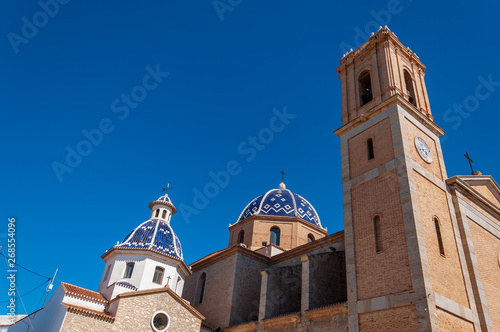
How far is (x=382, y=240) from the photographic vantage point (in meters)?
12.5

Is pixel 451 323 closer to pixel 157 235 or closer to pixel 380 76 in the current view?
pixel 380 76

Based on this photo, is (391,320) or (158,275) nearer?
(391,320)

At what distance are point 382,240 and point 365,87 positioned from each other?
8.24 meters

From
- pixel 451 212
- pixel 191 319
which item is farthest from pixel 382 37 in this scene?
pixel 191 319

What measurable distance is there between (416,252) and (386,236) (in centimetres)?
124

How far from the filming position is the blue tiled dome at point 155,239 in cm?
1761

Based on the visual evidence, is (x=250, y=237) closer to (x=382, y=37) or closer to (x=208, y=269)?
(x=208, y=269)

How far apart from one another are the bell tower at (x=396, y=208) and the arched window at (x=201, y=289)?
8954 millimetres

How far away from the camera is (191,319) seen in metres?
15.2

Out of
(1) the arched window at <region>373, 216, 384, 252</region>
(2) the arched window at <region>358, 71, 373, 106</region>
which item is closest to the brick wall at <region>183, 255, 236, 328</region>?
(1) the arched window at <region>373, 216, 384, 252</region>

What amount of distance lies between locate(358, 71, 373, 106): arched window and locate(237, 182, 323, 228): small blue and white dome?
28.5 feet

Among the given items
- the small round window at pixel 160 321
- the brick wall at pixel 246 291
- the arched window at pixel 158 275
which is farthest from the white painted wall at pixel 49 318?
the brick wall at pixel 246 291

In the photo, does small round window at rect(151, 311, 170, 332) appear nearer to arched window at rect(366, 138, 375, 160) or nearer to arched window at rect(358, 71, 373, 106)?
arched window at rect(366, 138, 375, 160)

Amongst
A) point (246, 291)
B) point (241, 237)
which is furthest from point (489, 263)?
point (241, 237)
